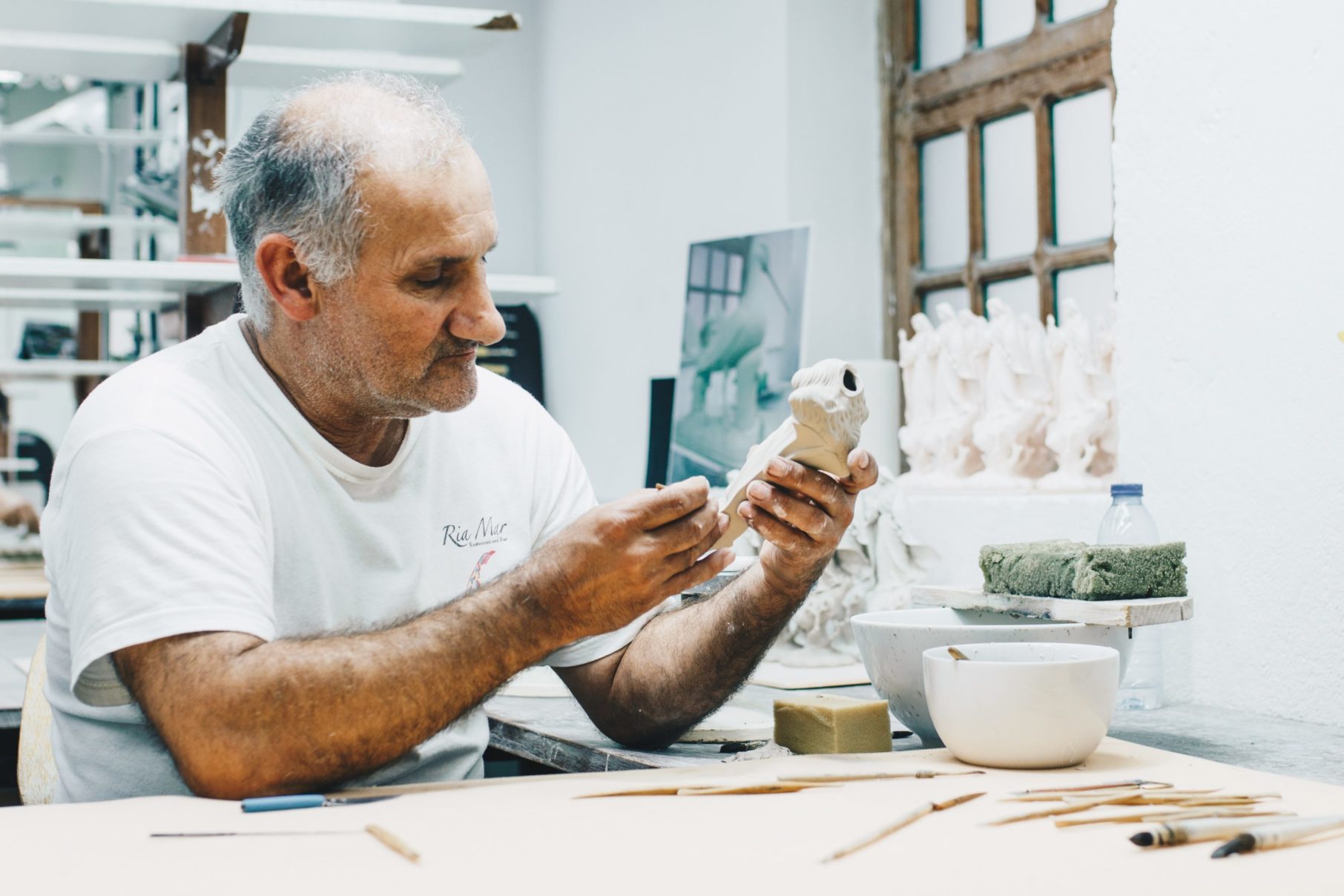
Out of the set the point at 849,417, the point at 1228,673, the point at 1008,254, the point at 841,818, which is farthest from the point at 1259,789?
the point at 1008,254

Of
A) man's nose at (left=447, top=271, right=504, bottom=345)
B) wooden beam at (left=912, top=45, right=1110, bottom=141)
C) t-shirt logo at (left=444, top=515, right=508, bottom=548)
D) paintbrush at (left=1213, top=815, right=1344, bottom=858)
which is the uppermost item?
wooden beam at (left=912, top=45, right=1110, bottom=141)

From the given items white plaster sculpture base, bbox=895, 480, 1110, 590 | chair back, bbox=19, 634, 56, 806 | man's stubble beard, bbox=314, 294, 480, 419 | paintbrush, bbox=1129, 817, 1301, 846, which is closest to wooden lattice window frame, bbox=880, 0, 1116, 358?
white plaster sculpture base, bbox=895, 480, 1110, 590

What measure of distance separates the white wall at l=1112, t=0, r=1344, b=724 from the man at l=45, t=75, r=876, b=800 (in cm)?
63

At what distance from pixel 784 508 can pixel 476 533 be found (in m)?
0.39

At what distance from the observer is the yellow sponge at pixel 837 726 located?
1237 millimetres

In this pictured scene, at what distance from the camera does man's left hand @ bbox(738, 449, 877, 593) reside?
4.12 feet

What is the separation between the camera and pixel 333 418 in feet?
4.55

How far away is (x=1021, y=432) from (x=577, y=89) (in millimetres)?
2551

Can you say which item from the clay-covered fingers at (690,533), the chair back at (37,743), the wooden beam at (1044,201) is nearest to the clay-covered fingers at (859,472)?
the clay-covered fingers at (690,533)

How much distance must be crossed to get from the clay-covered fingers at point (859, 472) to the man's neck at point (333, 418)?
0.49 m

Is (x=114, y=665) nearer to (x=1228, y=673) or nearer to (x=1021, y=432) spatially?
(x=1228, y=673)

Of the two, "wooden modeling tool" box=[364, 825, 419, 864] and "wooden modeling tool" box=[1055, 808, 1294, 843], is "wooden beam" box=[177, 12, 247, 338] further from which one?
"wooden modeling tool" box=[1055, 808, 1294, 843]

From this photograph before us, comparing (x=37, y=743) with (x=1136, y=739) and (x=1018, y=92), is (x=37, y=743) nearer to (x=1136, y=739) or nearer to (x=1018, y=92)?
(x=1136, y=739)

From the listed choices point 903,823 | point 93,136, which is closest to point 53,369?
point 93,136
